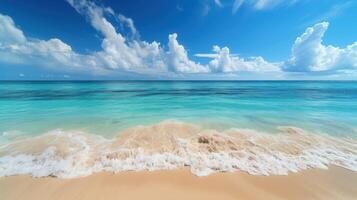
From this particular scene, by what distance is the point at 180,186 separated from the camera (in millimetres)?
3658

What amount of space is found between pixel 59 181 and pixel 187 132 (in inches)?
187

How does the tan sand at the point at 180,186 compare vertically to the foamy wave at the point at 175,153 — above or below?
below

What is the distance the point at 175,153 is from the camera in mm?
5035

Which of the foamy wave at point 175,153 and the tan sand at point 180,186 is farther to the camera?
the foamy wave at point 175,153

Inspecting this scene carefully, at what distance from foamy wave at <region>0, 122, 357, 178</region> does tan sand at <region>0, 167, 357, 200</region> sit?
0.82ft

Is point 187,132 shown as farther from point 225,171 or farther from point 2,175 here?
point 2,175

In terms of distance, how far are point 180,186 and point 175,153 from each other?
56.0 inches

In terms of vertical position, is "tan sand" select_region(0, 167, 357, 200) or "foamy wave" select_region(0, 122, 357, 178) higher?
"foamy wave" select_region(0, 122, 357, 178)

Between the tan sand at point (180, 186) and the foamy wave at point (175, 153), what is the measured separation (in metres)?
0.25

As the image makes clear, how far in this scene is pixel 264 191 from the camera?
3.54 meters

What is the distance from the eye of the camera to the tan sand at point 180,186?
134 inches

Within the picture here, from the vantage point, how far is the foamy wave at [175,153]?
4.29m

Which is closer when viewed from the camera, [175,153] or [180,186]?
[180,186]

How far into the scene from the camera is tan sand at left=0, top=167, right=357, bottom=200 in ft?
11.2
